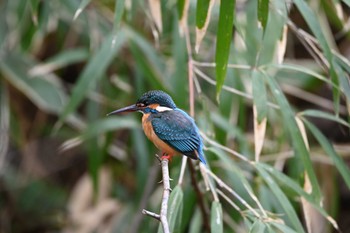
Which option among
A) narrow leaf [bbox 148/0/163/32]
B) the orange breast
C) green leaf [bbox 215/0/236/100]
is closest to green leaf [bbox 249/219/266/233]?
the orange breast

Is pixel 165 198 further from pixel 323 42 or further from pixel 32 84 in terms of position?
pixel 32 84

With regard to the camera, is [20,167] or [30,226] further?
[20,167]

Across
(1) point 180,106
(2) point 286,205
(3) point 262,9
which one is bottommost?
(2) point 286,205

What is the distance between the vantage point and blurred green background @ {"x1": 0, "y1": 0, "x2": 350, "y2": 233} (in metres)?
2.18

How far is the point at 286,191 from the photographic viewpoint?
2375mm

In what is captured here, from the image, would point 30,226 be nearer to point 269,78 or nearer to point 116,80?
point 116,80

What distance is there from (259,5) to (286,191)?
0.70 metres

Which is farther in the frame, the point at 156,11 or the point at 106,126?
the point at 106,126

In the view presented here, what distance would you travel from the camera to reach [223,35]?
6.42ft

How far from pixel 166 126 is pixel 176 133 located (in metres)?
0.03

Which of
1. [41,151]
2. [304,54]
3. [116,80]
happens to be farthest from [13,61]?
[304,54]

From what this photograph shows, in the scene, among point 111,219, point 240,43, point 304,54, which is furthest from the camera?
point 304,54

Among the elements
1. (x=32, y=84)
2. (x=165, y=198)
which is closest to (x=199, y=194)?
(x=165, y=198)

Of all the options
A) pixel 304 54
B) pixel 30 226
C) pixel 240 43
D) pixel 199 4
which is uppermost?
pixel 199 4
